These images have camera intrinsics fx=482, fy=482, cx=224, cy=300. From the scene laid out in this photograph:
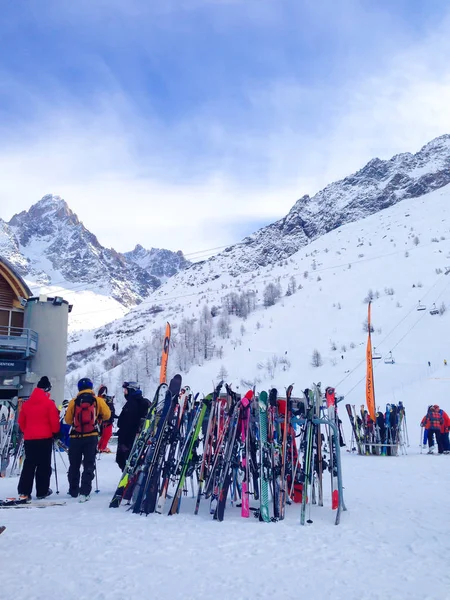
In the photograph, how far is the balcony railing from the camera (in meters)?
18.9

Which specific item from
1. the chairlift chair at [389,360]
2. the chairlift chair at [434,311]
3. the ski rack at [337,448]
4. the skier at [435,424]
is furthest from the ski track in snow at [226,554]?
the chairlift chair at [434,311]

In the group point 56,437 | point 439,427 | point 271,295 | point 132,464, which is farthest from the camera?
point 271,295

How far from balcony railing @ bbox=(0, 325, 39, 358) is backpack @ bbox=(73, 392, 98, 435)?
539 inches

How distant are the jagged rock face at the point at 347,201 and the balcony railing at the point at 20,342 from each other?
276ft

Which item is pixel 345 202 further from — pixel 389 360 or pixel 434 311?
pixel 389 360

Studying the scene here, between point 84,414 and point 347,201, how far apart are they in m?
128

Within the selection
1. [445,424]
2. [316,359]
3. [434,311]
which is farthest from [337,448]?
[434,311]

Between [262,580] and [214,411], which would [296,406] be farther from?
[262,580]

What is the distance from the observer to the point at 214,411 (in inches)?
271

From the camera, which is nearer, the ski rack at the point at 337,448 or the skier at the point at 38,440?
the ski rack at the point at 337,448

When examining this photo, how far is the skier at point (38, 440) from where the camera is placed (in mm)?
6617

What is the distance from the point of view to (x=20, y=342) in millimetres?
19406

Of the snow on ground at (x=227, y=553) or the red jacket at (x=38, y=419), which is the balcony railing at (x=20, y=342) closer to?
the red jacket at (x=38, y=419)

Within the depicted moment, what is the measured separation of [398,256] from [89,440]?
5116 centimetres
